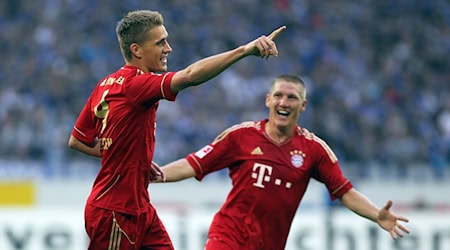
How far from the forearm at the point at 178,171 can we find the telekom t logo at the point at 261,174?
1.53ft

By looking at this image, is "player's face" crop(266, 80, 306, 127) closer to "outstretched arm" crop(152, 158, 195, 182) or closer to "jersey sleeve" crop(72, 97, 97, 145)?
Result: "outstretched arm" crop(152, 158, 195, 182)

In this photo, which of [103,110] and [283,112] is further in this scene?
[283,112]

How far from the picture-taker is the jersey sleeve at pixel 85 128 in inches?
258

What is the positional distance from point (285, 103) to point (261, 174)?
21.4 inches

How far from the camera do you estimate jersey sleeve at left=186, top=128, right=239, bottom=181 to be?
25.5 ft

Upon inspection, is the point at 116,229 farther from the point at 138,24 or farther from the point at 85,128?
the point at 138,24

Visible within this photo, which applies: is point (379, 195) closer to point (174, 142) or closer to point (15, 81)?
point (174, 142)

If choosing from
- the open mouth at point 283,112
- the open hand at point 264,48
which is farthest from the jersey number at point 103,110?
the open mouth at point 283,112

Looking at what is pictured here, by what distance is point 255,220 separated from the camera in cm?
753

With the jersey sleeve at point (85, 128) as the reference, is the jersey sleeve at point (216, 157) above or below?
above

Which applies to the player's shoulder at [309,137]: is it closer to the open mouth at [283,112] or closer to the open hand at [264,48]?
the open mouth at [283,112]

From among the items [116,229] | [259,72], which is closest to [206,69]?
[116,229]

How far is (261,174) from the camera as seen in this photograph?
7637 millimetres

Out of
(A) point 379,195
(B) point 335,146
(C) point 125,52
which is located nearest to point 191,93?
(B) point 335,146
